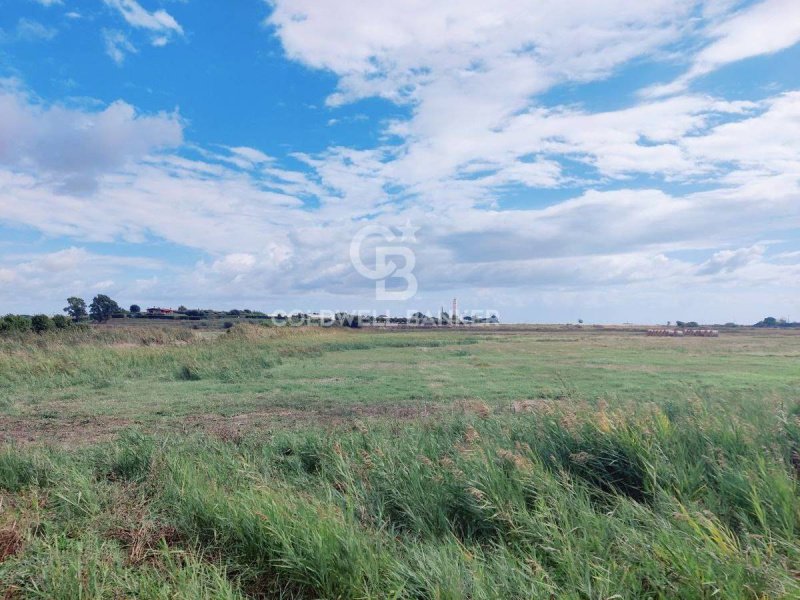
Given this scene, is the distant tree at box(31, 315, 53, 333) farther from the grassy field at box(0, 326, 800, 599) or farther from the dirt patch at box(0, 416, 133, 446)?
the grassy field at box(0, 326, 800, 599)

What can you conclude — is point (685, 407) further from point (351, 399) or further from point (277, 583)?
point (351, 399)

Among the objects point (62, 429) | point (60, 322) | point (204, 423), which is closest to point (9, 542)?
point (204, 423)

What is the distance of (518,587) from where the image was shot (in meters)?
3.11

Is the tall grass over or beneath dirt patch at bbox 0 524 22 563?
over

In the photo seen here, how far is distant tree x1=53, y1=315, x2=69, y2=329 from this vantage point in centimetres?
3672

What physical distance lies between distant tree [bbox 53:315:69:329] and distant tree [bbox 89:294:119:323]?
797 inches

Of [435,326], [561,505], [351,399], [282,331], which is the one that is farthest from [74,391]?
[435,326]

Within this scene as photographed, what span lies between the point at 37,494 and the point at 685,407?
8218 millimetres

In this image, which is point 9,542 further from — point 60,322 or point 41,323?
point 60,322

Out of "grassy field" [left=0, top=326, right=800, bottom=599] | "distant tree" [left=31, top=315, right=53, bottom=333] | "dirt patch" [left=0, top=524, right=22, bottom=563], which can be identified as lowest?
"dirt patch" [left=0, top=524, right=22, bottom=563]

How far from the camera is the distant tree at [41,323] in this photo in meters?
35.5

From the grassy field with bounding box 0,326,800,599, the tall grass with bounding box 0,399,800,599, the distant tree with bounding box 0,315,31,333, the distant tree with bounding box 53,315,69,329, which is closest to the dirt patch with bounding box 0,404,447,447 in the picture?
the grassy field with bounding box 0,326,800,599

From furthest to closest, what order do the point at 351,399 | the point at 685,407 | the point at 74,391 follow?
the point at 74,391
the point at 351,399
the point at 685,407

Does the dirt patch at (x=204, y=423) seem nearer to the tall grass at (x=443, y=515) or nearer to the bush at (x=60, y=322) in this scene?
the tall grass at (x=443, y=515)
